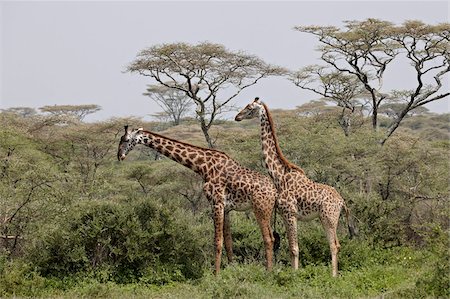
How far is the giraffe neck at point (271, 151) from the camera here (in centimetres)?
955

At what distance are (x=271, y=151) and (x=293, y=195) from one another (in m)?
0.66

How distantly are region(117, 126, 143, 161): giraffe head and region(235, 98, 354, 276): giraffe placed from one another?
4.49 feet

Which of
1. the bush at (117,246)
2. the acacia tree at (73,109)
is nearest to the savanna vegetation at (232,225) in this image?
the bush at (117,246)

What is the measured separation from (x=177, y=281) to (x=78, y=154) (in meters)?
13.9

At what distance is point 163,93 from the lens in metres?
34.8

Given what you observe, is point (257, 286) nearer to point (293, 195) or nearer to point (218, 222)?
point (218, 222)

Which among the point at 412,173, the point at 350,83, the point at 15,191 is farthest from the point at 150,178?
the point at 15,191

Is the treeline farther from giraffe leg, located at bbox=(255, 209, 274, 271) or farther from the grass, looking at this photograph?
giraffe leg, located at bbox=(255, 209, 274, 271)

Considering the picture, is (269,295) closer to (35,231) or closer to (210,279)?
(210,279)

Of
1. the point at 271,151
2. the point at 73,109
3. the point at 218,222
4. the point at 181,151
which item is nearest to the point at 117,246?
the point at 218,222

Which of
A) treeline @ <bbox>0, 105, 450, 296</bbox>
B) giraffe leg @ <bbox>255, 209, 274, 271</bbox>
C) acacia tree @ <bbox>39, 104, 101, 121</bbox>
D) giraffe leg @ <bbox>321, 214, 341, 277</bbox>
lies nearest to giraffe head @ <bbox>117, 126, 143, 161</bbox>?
treeline @ <bbox>0, 105, 450, 296</bbox>

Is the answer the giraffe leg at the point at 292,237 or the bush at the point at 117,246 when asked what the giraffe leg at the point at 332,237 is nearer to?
the giraffe leg at the point at 292,237

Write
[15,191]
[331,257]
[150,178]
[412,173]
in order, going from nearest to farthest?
[331,257], [15,191], [412,173], [150,178]

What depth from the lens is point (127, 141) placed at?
9.55 m
